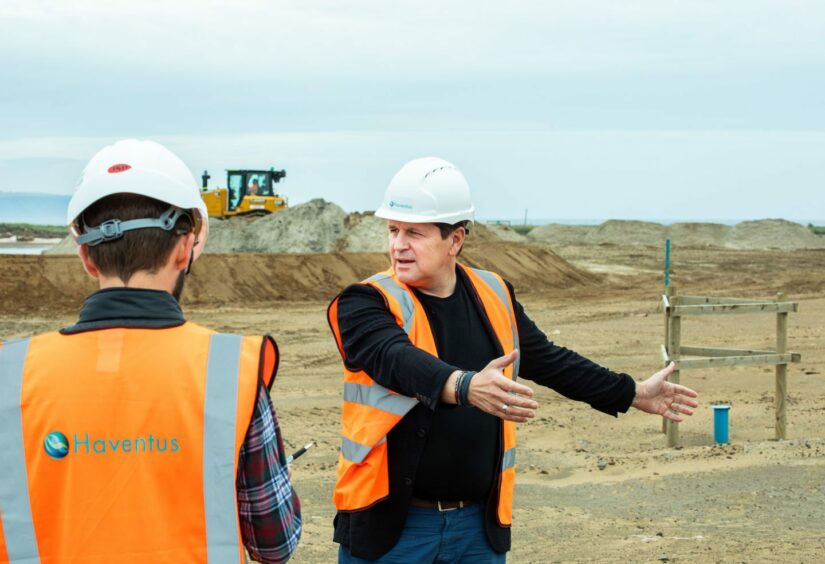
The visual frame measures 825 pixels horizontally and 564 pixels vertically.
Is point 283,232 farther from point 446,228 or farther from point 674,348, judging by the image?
point 446,228

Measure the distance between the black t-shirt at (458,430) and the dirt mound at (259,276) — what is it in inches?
751

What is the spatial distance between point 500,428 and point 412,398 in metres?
0.39

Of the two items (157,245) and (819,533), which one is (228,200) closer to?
(819,533)

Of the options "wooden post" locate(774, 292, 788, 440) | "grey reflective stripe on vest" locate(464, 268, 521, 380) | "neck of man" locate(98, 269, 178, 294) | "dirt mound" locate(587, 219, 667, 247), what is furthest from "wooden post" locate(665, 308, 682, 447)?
"dirt mound" locate(587, 219, 667, 247)

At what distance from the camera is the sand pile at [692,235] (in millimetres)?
52688

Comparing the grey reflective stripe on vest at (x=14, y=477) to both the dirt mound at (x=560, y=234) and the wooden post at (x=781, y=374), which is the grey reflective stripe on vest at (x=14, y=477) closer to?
the wooden post at (x=781, y=374)

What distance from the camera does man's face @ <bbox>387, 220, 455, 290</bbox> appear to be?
3.44 meters

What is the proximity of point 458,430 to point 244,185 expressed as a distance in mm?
32979

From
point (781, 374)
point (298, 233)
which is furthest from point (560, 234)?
point (781, 374)

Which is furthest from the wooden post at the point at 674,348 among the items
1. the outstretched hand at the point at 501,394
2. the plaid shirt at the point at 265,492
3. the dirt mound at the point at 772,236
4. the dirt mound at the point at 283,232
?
the dirt mound at the point at 772,236

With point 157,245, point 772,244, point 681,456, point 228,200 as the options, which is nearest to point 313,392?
point 681,456

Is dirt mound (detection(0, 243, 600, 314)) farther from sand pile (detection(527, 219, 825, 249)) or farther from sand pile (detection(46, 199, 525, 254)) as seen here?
sand pile (detection(527, 219, 825, 249))

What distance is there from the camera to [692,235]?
55750 millimetres

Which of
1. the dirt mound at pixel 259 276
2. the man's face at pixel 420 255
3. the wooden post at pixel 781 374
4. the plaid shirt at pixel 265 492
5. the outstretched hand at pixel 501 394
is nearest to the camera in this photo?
the plaid shirt at pixel 265 492
